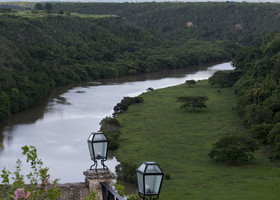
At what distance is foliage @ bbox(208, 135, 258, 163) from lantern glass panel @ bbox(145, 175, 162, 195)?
35626 mm

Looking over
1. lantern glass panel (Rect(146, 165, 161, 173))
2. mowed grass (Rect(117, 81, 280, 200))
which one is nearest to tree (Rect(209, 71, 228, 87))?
mowed grass (Rect(117, 81, 280, 200))

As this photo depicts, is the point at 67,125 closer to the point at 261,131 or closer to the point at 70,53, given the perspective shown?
the point at 261,131

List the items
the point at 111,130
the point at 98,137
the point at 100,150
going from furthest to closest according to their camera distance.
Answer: the point at 111,130 < the point at 100,150 < the point at 98,137

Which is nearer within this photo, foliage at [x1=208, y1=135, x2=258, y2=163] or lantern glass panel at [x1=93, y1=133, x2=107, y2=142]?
lantern glass panel at [x1=93, y1=133, x2=107, y2=142]

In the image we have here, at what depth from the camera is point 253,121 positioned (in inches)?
2174

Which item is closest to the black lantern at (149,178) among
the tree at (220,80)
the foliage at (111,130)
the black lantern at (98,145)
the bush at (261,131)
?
the black lantern at (98,145)

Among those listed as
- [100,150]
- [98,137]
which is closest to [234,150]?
[100,150]

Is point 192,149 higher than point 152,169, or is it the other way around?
point 152,169

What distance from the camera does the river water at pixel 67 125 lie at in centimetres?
4522

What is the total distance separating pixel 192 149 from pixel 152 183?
134ft

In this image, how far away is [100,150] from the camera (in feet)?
36.0

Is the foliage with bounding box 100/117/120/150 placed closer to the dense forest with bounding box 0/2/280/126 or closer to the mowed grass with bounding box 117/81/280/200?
the mowed grass with bounding box 117/81/280/200

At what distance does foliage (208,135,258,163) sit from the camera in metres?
44.0

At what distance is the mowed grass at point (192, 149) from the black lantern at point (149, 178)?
26321 millimetres
